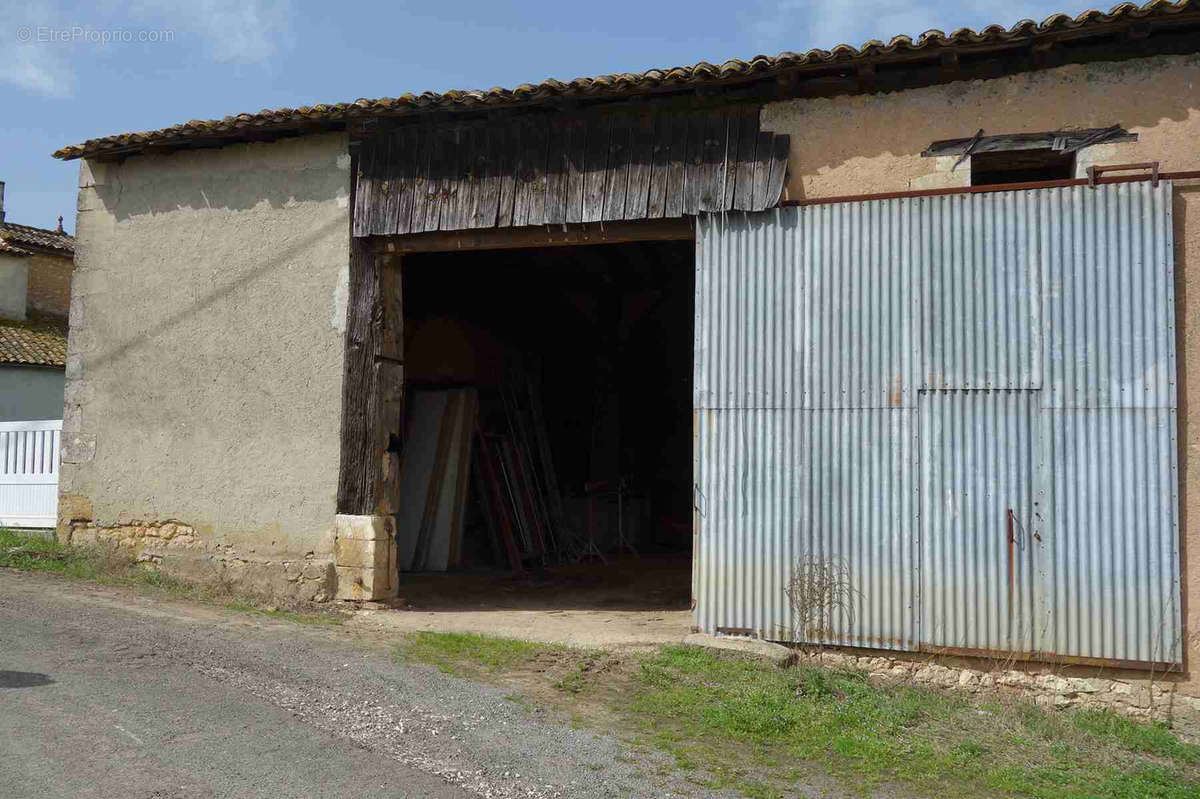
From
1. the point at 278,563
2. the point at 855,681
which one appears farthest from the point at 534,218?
the point at 855,681

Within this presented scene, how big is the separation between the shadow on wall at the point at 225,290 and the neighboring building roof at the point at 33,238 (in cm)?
1276

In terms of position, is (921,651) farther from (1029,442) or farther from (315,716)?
(315,716)

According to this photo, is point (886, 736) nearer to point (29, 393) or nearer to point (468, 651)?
point (468, 651)

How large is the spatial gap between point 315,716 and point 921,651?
167 inches

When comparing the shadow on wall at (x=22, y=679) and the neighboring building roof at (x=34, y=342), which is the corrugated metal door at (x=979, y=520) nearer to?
the shadow on wall at (x=22, y=679)

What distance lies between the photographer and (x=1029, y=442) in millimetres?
6789

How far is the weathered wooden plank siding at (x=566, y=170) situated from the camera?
7.62 m

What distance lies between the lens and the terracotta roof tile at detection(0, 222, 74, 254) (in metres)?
20.1

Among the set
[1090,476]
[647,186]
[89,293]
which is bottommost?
[1090,476]

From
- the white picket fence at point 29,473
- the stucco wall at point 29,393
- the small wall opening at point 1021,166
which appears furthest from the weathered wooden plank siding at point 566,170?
the stucco wall at point 29,393

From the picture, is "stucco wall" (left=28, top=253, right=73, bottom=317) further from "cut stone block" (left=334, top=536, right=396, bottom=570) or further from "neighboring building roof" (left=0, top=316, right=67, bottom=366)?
"cut stone block" (left=334, top=536, right=396, bottom=570)

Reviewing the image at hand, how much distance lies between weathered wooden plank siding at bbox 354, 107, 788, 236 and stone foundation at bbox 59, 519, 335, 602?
317cm

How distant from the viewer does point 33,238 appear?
20812 mm

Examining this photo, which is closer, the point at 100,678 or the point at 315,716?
the point at 315,716
